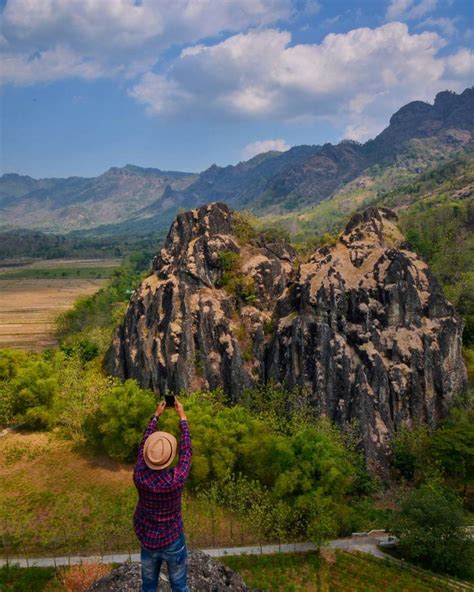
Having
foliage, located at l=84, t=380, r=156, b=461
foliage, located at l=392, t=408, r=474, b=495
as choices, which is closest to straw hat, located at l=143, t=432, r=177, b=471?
foliage, located at l=392, t=408, r=474, b=495

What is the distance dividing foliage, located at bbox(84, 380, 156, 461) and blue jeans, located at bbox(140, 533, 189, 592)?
32075 millimetres

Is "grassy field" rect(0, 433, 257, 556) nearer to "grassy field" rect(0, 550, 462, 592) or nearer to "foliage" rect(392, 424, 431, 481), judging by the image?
"grassy field" rect(0, 550, 462, 592)

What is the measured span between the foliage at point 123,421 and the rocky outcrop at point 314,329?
269 inches

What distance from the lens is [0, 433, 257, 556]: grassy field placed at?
32281 mm

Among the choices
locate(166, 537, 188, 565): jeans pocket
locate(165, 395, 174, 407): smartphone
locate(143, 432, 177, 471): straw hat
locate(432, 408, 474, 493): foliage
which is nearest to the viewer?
locate(143, 432, 177, 471): straw hat

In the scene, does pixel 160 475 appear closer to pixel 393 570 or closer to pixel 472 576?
pixel 393 570

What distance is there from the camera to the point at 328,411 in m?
43.7

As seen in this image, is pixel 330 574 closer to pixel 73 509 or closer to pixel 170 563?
pixel 73 509

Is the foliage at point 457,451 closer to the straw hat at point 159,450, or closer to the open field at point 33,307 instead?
the straw hat at point 159,450

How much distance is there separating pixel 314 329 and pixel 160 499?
3727 cm

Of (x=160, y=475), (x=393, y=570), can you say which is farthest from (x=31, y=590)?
(x=160, y=475)

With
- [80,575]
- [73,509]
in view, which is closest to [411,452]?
[80,575]

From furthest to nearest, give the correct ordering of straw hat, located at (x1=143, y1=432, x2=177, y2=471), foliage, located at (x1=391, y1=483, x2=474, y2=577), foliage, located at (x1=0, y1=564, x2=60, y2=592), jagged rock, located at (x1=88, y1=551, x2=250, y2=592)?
1. foliage, located at (x1=391, y1=483, x2=474, y2=577)
2. foliage, located at (x1=0, y1=564, x2=60, y2=592)
3. jagged rock, located at (x1=88, y1=551, x2=250, y2=592)
4. straw hat, located at (x1=143, y1=432, x2=177, y2=471)

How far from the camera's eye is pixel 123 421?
137 ft
